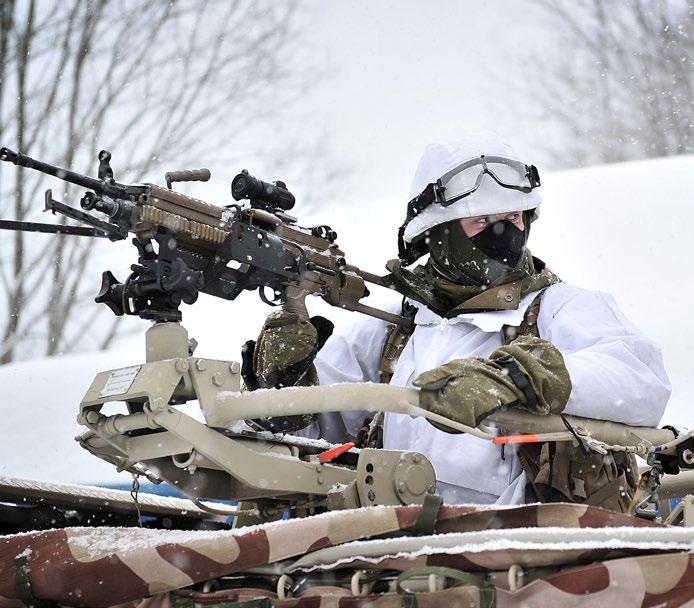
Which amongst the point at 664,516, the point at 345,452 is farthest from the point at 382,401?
the point at 664,516

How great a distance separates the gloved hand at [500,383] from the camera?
2.40m

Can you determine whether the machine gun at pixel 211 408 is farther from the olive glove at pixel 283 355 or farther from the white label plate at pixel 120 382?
the olive glove at pixel 283 355

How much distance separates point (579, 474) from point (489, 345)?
21.1 inches

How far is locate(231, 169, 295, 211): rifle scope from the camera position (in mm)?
3027

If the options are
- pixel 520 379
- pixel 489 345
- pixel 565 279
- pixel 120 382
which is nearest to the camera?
pixel 120 382

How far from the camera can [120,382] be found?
242cm

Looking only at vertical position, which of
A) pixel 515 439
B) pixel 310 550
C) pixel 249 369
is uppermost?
pixel 249 369

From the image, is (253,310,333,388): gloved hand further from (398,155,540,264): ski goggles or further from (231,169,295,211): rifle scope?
(398,155,540,264): ski goggles

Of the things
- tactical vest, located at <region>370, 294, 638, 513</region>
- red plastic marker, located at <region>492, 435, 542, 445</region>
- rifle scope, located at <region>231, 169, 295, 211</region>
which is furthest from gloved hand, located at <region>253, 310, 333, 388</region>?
red plastic marker, located at <region>492, 435, 542, 445</region>

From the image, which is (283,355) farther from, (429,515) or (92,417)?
(429,515)

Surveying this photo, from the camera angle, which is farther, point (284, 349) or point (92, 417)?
point (284, 349)

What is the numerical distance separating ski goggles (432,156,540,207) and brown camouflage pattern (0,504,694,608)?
154cm

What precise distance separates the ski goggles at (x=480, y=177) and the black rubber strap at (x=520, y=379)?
0.81m

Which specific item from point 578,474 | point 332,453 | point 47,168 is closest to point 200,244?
point 47,168
